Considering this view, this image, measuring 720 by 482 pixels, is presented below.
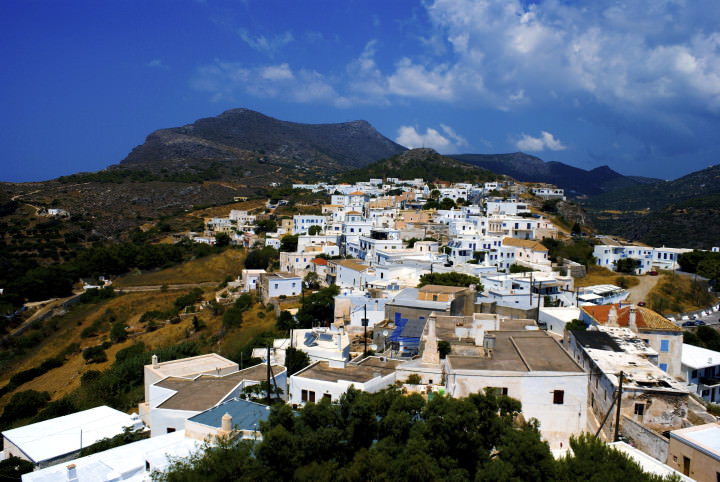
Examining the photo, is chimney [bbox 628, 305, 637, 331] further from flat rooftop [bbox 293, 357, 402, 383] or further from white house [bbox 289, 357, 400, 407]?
white house [bbox 289, 357, 400, 407]

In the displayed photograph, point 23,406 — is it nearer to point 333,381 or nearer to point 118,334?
point 118,334

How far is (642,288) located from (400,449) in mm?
37560

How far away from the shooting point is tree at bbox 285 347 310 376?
20.3m

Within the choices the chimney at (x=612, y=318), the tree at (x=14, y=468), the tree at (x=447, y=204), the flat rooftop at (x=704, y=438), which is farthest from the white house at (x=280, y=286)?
the tree at (x=447, y=204)

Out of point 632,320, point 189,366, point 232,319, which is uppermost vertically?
point 632,320

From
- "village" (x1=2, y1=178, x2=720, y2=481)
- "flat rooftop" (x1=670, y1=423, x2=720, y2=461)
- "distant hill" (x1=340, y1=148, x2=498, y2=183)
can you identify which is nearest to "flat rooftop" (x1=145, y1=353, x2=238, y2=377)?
"village" (x1=2, y1=178, x2=720, y2=481)

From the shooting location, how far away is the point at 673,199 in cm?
13388

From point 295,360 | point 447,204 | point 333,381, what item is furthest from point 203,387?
point 447,204

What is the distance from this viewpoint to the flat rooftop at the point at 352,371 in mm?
16822

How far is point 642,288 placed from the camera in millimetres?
41625

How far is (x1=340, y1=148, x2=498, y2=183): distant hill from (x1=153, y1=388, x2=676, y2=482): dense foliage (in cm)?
8812

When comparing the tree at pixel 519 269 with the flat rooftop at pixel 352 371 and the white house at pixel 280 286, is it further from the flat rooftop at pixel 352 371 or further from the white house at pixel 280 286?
the flat rooftop at pixel 352 371

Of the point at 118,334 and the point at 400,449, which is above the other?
the point at 400,449

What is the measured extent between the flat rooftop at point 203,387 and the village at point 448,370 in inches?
2.9
